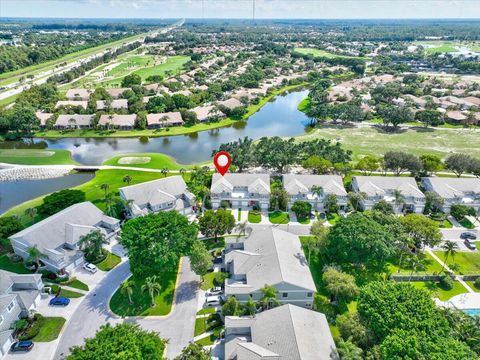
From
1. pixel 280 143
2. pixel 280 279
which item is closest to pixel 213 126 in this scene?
pixel 280 143

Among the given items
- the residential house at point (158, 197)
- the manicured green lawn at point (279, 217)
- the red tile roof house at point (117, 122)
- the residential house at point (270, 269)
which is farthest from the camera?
the red tile roof house at point (117, 122)

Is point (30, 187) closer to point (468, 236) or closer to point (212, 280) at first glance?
point (212, 280)

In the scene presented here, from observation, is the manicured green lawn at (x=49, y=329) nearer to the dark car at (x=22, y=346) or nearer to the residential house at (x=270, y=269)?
the dark car at (x=22, y=346)

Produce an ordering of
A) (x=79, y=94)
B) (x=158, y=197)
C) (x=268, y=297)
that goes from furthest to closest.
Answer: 1. (x=79, y=94)
2. (x=158, y=197)
3. (x=268, y=297)

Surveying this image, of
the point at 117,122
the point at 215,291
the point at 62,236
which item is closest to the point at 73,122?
the point at 117,122

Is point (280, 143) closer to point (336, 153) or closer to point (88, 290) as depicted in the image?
point (336, 153)

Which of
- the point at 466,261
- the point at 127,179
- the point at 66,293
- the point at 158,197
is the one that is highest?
the point at 158,197

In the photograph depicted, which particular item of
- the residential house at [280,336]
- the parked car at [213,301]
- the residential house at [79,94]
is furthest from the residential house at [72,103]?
the residential house at [280,336]
